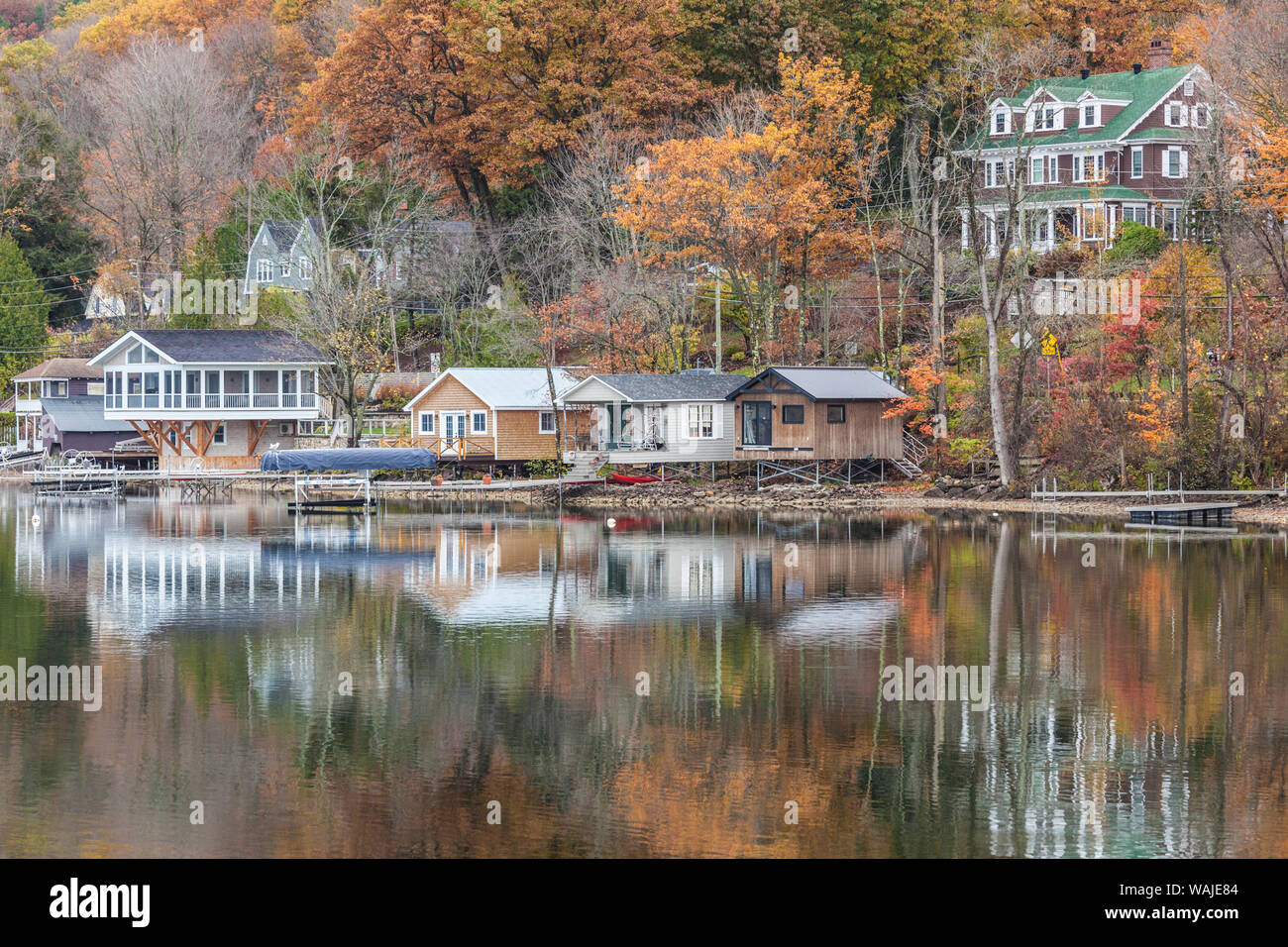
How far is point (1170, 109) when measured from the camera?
263 ft

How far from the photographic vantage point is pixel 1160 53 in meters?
85.0

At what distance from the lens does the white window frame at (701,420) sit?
2579 inches

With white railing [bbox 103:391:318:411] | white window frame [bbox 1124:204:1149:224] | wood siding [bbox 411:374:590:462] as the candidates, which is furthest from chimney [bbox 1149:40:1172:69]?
white railing [bbox 103:391:318:411]

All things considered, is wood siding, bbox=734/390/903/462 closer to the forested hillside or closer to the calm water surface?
the forested hillside

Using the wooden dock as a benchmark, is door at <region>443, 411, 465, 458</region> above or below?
above

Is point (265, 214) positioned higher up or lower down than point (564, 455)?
higher up

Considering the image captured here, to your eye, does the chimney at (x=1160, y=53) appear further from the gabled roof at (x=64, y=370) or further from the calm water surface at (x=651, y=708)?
the gabled roof at (x=64, y=370)

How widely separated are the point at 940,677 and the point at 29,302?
82.8 metres

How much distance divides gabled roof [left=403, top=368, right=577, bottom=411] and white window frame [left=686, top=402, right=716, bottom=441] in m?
6.95

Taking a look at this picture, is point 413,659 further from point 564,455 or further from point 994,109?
point 994,109

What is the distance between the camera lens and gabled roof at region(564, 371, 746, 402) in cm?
6534

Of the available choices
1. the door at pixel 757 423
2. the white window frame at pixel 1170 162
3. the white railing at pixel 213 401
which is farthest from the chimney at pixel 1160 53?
the white railing at pixel 213 401
